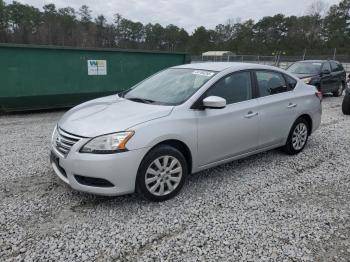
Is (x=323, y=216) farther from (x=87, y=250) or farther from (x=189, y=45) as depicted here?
(x=189, y=45)

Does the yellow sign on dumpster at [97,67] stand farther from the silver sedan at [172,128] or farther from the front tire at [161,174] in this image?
the front tire at [161,174]

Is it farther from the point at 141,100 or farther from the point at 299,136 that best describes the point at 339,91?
the point at 141,100

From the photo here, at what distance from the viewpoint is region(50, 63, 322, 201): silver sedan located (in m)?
3.24

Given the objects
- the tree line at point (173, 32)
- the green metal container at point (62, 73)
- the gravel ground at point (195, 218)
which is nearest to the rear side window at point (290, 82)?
the gravel ground at point (195, 218)

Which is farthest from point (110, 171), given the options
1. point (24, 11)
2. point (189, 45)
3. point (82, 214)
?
point (189, 45)

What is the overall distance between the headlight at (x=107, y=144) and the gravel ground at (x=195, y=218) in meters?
0.71

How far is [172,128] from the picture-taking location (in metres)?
3.50

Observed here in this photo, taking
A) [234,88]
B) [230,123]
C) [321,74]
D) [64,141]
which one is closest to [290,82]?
[234,88]

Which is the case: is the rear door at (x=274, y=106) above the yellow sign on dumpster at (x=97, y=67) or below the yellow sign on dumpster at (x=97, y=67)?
below

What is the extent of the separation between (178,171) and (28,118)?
600 cm

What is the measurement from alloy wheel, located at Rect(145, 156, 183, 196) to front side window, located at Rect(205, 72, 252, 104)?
0.98 m

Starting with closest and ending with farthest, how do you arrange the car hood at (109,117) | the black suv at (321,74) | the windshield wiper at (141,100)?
1. the car hood at (109,117)
2. the windshield wiper at (141,100)
3. the black suv at (321,74)

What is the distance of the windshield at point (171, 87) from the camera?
396 centimetres

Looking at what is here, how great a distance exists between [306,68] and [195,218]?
35.0 ft
